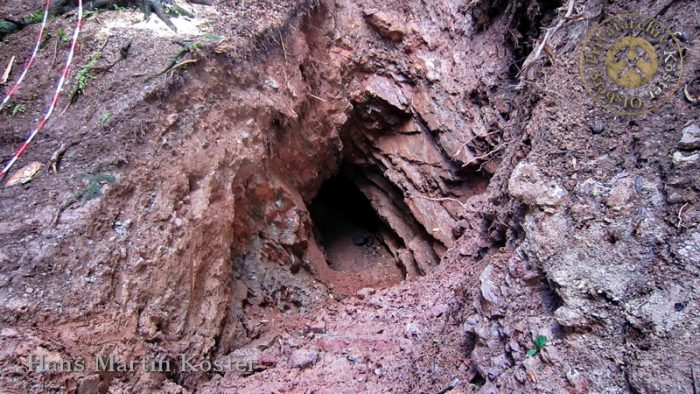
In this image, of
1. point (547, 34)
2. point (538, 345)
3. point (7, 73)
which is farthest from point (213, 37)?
point (538, 345)

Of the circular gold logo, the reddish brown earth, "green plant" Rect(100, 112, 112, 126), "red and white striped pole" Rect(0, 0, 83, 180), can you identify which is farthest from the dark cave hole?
the circular gold logo

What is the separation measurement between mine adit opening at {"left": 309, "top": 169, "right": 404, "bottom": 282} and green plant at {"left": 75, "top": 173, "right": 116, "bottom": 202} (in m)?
3.74

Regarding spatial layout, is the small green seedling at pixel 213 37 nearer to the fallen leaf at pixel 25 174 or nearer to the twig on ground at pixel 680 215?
the fallen leaf at pixel 25 174

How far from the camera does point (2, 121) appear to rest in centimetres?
373

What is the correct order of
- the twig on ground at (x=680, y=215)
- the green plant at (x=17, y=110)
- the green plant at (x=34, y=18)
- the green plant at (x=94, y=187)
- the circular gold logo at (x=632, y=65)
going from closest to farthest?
the twig on ground at (x=680, y=215), the circular gold logo at (x=632, y=65), the green plant at (x=94, y=187), the green plant at (x=17, y=110), the green plant at (x=34, y=18)

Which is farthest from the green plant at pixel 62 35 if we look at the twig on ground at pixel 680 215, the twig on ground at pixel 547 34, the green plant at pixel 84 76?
the twig on ground at pixel 680 215

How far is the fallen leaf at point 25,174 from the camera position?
131 inches

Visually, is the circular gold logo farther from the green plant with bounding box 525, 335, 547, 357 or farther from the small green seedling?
the small green seedling

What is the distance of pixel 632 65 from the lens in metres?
2.65

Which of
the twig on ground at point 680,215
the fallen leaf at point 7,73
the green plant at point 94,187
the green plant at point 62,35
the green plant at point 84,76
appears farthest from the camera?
the green plant at point 62,35

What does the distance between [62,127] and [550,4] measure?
475 cm

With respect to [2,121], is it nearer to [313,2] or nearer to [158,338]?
[158,338]

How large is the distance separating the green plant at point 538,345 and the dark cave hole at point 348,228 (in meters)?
4.48

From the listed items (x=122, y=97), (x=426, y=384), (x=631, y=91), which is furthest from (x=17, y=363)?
(x=631, y=91)
